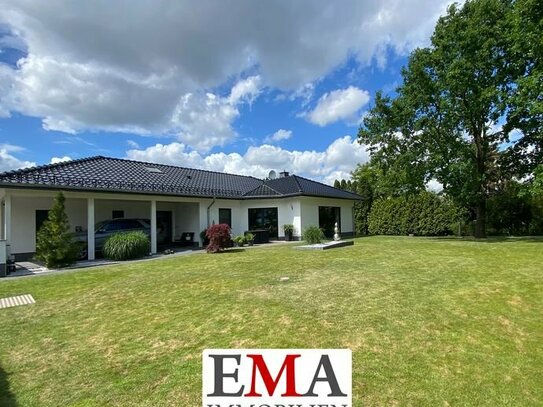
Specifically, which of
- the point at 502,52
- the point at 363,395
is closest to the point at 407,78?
the point at 502,52

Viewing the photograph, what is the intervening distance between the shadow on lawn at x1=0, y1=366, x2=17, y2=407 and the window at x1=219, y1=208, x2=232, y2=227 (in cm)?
1695

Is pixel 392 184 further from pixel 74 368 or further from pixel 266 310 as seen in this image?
pixel 74 368

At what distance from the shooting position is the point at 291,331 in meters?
4.88

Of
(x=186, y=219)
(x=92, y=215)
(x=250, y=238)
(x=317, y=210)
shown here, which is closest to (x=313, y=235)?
(x=250, y=238)

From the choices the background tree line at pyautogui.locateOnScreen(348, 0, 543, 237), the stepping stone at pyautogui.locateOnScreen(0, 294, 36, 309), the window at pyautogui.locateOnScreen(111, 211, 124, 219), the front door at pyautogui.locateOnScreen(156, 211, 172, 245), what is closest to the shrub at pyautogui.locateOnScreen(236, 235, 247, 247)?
the front door at pyautogui.locateOnScreen(156, 211, 172, 245)

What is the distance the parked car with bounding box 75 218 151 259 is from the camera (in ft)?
50.0

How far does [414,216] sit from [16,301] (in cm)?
2220

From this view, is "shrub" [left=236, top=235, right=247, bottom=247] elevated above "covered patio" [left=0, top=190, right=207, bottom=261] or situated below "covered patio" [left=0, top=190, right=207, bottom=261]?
below

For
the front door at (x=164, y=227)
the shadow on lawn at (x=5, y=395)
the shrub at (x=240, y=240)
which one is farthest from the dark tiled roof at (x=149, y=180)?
the shadow on lawn at (x=5, y=395)

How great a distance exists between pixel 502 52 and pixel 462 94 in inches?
106

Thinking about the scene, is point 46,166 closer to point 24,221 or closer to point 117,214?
point 24,221

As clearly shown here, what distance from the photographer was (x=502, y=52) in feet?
55.2

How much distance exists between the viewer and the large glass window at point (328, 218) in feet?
76.3

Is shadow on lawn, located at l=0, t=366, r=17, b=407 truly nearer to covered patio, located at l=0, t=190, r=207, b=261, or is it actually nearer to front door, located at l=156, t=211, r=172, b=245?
covered patio, located at l=0, t=190, r=207, b=261
